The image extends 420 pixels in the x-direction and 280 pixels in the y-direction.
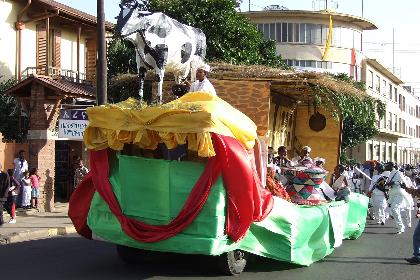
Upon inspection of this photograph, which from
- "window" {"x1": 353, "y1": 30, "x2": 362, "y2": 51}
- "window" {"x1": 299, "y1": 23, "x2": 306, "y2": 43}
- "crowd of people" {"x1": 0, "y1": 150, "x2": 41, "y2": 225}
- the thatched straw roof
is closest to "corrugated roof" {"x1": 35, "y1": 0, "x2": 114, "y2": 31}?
"crowd of people" {"x1": 0, "y1": 150, "x2": 41, "y2": 225}

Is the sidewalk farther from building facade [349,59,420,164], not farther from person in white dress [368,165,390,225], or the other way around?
building facade [349,59,420,164]

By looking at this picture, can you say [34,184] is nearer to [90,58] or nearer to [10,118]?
[10,118]

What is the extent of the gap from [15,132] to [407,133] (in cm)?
6149

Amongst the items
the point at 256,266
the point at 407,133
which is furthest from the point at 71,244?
the point at 407,133

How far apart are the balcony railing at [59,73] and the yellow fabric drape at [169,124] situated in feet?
49.3

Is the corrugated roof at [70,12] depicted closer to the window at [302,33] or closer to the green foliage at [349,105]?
the green foliage at [349,105]

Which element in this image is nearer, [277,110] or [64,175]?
[277,110]

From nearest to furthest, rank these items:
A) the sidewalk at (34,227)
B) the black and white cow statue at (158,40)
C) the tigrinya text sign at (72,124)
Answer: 1. the black and white cow statue at (158,40)
2. the sidewalk at (34,227)
3. the tigrinya text sign at (72,124)

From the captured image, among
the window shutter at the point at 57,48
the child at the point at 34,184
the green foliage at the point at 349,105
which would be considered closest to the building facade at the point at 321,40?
the window shutter at the point at 57,48

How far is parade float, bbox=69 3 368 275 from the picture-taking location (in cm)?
809

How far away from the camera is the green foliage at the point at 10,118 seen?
21078 millimetres

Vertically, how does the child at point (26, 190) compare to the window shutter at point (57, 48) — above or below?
below

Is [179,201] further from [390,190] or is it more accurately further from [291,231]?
[390,190]

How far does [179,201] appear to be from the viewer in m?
8.33
